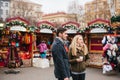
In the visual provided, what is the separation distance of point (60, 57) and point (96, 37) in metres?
9.68

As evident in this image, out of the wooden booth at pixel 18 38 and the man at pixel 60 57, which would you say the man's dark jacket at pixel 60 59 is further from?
the wooden booth at pixel 18 38

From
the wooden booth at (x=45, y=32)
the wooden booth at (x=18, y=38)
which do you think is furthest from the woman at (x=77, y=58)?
the wooden booth at (x=45, y=32)

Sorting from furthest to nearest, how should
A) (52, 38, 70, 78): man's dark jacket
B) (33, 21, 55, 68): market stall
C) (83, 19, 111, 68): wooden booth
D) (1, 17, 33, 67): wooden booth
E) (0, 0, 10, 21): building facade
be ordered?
(0, 0, 10, 21): building facade < (33, 21, 55, 68): market stall < (1, 17, 33, 67): wooden booth < (83, 19, 111, 68): wooden booth < (52, 38, 70, 78): man's dark jacket

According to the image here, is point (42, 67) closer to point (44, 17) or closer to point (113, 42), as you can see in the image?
point (113, 42)

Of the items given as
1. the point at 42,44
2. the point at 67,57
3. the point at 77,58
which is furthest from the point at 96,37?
the point at 67,57

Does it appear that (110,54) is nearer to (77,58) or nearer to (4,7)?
(77,58)

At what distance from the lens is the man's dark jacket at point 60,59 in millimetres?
5156

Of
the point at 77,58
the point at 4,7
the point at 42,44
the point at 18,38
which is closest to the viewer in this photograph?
the point at 77,58

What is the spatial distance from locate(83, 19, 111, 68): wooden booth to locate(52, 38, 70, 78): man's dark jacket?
828cm

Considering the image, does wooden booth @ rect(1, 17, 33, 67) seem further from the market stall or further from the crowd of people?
the crowd of people

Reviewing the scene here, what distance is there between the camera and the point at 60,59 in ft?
16.9

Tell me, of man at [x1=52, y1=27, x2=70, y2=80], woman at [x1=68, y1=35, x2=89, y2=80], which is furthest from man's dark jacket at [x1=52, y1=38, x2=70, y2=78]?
woman at [x1=68, y1=35, x2=89, y2=80]

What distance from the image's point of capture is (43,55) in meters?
15.3

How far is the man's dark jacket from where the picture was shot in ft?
16.9
